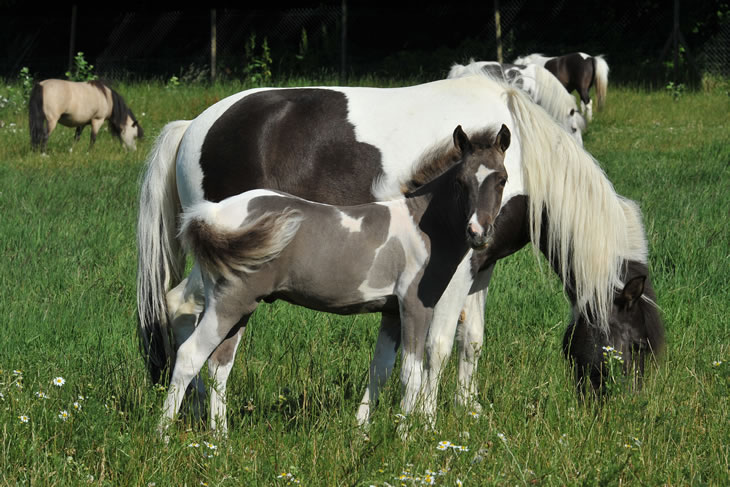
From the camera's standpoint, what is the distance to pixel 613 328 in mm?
3953

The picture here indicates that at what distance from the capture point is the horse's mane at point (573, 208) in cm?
390

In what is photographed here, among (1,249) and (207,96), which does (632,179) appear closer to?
(1,249)

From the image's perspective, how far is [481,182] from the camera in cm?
309

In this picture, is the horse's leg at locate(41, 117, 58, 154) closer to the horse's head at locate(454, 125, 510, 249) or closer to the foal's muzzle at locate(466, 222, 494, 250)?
the horse's head at locate(454, 125, 510, 249)

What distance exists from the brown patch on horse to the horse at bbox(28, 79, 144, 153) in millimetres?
10320

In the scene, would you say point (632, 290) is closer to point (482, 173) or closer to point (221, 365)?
point (482, 173)

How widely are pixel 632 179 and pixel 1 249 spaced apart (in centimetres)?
650

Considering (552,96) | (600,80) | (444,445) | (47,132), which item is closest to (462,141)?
(444,445)

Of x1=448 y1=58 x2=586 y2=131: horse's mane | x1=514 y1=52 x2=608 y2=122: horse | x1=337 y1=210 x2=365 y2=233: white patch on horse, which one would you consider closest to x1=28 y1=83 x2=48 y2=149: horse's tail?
x1=514 y1=52 x2=608 y2=122: horse

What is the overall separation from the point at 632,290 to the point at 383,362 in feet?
3.90

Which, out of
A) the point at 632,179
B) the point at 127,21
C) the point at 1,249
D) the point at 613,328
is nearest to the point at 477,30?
the point at 127,21

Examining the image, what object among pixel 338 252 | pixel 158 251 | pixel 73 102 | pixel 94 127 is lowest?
pixel 94 127

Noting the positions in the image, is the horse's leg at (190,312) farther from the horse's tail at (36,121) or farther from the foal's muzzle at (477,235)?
the horse's tail at (36,121)

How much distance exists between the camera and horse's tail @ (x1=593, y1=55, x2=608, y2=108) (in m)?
14.6
